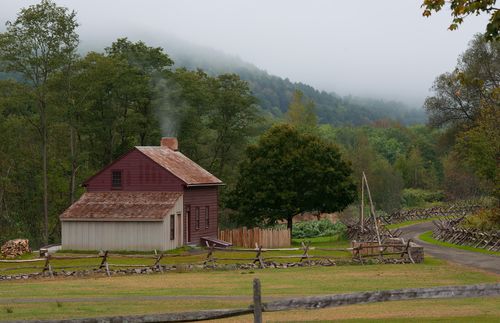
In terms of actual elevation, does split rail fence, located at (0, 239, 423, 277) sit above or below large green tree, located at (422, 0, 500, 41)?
below

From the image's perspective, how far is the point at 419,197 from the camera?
4326 inches

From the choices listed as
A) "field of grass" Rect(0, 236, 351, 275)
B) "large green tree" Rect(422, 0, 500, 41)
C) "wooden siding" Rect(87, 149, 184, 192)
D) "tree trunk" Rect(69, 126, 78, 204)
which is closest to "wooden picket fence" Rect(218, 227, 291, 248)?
"field of grass" Rect(0, 236, 351, 275)

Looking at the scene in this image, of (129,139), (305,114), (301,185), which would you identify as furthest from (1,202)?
(305,114)

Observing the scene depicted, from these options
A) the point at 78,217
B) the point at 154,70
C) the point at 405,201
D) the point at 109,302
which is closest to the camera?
the point at 109,302

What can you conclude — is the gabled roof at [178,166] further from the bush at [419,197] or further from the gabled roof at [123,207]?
the bush at [419,197]

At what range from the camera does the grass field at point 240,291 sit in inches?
866

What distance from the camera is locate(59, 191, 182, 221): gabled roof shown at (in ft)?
175

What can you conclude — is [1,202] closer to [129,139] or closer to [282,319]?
[129,139]

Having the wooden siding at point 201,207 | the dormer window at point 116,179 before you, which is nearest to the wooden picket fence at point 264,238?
the wooden siding at point 201,207

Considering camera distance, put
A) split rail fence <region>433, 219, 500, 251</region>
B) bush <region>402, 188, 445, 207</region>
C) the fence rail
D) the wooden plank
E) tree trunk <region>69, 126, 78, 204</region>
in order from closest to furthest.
Answer: the fence rail, the wooden plank, split rail fence <region>433, 219, 500, 251</region>, tree trunk <region>69, 126, 78, 204</region>, bush <region>402, 188, 445, 207</region>

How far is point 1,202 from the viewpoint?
75.2 metres

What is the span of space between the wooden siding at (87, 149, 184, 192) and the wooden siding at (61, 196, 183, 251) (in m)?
1.59

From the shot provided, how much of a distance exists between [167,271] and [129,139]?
39.0m

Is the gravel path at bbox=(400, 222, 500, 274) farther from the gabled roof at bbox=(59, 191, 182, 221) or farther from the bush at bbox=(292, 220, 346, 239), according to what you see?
the gabled roof at bbox=(59, 191, 182, 221)
